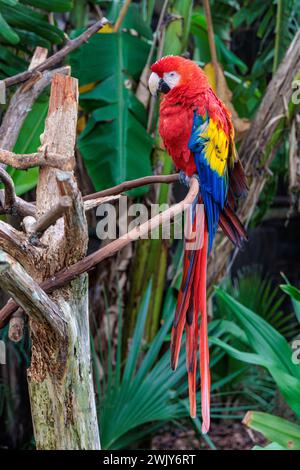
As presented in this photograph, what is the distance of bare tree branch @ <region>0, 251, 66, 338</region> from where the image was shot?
75 cm

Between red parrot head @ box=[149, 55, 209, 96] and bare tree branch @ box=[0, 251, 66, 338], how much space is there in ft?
2.25

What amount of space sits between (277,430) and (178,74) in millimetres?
801

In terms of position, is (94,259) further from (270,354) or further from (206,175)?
(270,354)

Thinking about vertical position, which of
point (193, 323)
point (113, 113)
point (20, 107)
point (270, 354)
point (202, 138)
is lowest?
point (270, 354)

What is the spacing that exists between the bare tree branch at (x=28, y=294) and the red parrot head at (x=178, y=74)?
0.69m

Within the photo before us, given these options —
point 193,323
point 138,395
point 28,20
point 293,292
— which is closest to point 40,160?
point 193,323

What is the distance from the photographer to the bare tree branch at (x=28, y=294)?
75 centimetres

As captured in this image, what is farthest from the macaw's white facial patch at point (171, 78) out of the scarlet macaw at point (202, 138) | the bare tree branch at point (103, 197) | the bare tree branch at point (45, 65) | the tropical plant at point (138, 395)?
the tropical plant at point (138, 395)

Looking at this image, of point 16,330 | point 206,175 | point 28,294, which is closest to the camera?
point 28,294

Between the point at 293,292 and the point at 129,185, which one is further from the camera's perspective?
the point at 293,292

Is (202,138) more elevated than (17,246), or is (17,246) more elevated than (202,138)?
(202,138)

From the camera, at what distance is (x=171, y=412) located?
1.79 m

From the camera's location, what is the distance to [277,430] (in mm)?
1334
